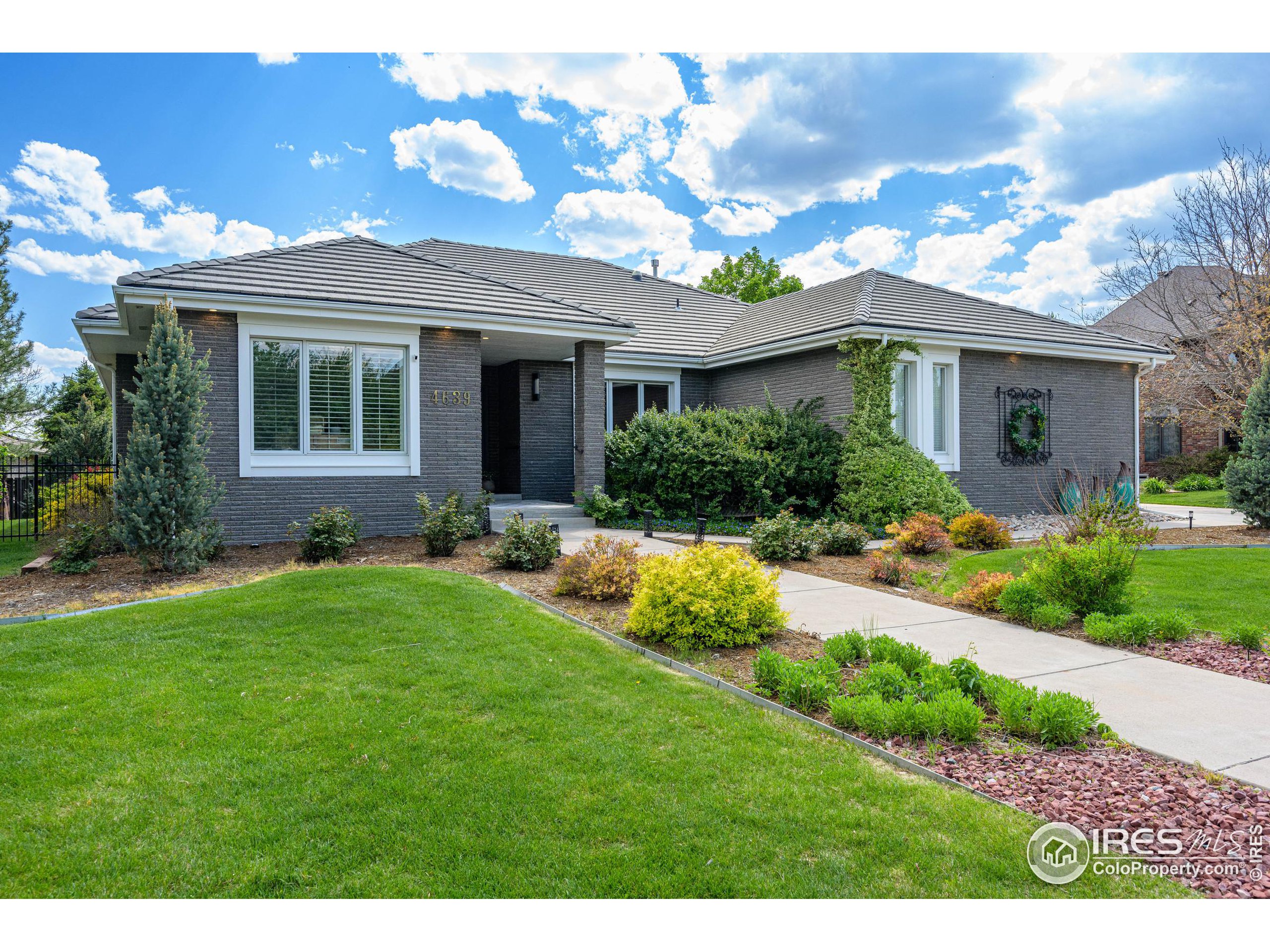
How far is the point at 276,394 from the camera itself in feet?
35.5

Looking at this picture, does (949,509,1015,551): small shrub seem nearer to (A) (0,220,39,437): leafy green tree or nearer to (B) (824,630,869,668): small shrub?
(B) (824,630,869,668): small shrub

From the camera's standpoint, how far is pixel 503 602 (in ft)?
22.4

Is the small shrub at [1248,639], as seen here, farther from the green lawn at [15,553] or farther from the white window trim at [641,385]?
the green lawn at [15,553]

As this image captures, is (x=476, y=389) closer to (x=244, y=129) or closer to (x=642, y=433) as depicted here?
(x=642, y=433)

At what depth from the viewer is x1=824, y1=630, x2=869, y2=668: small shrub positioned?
17.0 feet

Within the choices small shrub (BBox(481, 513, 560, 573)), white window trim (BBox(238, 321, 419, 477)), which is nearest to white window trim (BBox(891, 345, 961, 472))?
small shrub (BBox(481, 513, 560, 573))

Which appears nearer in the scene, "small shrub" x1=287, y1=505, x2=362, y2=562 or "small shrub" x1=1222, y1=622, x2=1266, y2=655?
"small shrub" x1=1222, y1=622, x2=1266, y2=655

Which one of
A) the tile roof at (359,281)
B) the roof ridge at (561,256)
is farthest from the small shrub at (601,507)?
the roof ridge at (561,256)

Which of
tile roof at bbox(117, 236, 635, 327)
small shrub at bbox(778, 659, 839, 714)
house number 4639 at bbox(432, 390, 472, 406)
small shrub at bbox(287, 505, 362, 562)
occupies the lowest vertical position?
small shrub at bbox(778, 659, 839, 714)

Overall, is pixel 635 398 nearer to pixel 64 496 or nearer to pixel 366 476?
pixel 366 476

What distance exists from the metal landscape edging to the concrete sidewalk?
122 cm

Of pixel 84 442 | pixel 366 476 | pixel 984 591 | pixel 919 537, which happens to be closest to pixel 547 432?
pixel 366 476

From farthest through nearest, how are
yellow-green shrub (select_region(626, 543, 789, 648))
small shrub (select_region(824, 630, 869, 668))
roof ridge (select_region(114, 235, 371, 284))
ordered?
1. roof ridge (select_region(114, 235, 371, 284))
2. yellow-green shrub (select_region(626, 543, 789, 648))
3. small shrub (select_region(824, 630, 869, 668))
